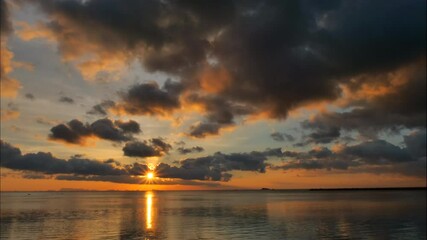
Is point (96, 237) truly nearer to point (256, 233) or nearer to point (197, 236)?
point (197, 236)

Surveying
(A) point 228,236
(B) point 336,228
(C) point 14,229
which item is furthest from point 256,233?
(C) point 14,229

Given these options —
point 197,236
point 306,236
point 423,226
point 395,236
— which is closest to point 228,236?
point 197,236

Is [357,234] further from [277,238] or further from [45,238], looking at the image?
[45,238]

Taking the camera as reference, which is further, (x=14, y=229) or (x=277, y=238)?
(x=14, y=229)

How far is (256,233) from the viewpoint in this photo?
2635 inches

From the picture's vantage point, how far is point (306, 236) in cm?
6256

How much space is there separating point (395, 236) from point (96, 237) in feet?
160

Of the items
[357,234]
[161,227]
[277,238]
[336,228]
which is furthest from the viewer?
[161,227]

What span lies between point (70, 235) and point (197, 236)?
22.1m

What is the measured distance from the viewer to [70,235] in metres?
66.7

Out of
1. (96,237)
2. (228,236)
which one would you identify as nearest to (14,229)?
(96,237)

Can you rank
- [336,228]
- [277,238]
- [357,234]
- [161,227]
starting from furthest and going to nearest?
[161,227], [336,228], [357,234], [277,238]

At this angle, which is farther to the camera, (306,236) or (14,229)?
(14,229)

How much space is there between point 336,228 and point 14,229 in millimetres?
62718
